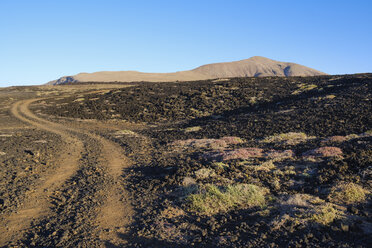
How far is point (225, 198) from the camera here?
8.58 meters

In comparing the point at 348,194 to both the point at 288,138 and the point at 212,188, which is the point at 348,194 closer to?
the point at 212,188

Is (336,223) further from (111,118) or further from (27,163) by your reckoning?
(111,118)

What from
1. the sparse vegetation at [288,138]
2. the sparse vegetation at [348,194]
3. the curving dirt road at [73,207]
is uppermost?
the sparse vegetation at [348,194]

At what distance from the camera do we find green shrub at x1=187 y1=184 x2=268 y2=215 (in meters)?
8.24

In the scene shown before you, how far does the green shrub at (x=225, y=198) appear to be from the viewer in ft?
27.0

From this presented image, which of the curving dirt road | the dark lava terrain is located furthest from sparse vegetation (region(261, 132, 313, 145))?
the curving dirt road

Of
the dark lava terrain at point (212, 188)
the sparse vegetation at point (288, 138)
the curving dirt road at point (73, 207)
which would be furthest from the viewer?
the sparse vegetation at point (288, 138)

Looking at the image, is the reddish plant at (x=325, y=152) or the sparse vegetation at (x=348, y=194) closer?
the sparse vegetation at (x=348, y=194)

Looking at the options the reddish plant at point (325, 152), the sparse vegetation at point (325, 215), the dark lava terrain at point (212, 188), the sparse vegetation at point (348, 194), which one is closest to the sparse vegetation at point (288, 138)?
the dark lava terrain at point (212, 188)

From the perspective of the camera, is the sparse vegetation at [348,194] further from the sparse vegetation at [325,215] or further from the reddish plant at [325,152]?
the reddish plant at [325,152]

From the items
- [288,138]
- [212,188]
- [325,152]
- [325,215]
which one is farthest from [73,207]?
[288,138]

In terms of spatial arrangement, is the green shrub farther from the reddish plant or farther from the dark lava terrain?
the reddish plant

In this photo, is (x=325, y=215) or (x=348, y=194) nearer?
(x=325, y=215)

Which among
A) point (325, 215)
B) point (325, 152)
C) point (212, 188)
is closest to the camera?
point (325, 215)
